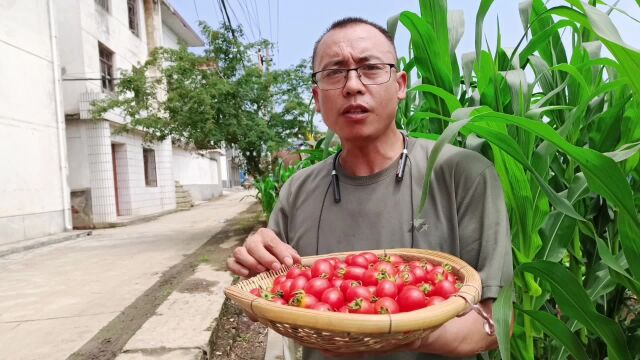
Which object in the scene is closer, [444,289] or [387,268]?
[444,289]

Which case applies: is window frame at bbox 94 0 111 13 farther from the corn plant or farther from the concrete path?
the corn plant

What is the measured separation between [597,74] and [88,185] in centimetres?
1081

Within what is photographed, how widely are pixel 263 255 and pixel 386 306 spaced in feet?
1.38

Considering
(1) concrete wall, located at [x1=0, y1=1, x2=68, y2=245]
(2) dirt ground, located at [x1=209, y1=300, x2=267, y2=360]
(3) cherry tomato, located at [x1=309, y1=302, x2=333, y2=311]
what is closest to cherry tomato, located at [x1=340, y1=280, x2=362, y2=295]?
(3) cherry tomato, located at [x1=309, y1=302, x2=333, y2=311]

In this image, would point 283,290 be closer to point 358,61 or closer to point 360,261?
point 360,261

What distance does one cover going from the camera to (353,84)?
4.07ft

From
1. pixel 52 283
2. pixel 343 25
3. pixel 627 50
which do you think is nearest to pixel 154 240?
pixel 52 283

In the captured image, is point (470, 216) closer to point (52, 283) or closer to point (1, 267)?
point (52, 283)

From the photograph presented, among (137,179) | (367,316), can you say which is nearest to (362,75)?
(367,316)

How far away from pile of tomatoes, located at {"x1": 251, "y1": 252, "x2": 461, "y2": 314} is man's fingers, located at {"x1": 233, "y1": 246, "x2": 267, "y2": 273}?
0.07 metres

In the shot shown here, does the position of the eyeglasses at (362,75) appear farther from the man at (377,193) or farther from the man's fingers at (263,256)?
the man's fingers at (263,256)

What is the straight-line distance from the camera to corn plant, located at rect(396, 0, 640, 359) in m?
0.92

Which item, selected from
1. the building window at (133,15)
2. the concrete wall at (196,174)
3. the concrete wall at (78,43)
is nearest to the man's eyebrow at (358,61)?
the concrete wall at (78,43)

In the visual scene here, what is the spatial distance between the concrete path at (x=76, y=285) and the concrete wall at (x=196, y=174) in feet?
26.9
